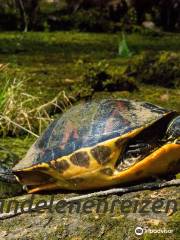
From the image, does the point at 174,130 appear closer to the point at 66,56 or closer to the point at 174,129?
the point at 174,129

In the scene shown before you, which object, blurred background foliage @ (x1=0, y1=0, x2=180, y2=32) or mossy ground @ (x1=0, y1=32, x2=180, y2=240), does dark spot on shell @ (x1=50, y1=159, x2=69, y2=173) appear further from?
blurred background foliage @ (x1=0, y1=0, x2=180, y2=32)

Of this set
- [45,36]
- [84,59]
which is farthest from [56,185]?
[45,36]

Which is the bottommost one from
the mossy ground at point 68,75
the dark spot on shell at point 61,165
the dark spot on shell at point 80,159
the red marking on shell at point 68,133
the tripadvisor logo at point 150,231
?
the mossy ground at point 68,75

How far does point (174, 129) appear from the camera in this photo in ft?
6.74

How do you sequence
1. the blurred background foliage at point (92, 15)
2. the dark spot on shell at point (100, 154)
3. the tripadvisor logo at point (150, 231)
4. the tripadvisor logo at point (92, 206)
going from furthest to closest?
the blurred background foliage at point (92, 15) → the dark spot on shell at point (100, 154) → the tripadvisor logo at point (92, 206) → the tripadvisor logo at point (150, 231)

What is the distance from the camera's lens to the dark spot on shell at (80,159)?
6.75ft

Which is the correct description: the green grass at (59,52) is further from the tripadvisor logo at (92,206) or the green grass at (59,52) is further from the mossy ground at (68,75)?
the tripadvisor logo at (92,206)

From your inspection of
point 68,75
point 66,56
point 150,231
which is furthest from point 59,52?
point 150,231

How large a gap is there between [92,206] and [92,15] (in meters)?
4.98

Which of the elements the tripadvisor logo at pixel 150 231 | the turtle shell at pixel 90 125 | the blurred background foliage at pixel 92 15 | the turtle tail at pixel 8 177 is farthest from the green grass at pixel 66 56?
the tripadvisor logo at pixel 150 231

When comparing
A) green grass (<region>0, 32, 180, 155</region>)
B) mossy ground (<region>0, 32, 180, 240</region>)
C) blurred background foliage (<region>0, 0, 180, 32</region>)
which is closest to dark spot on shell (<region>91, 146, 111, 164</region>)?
mossy ground (<region>0, 32, 180, 240</region>)

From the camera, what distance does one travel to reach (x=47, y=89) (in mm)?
3996

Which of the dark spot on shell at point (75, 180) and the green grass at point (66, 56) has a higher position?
the dark spot on shell at point (75, 180)

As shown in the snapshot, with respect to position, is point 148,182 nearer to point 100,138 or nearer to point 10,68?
point 100,138
